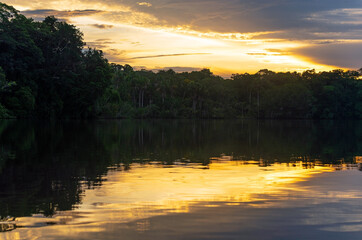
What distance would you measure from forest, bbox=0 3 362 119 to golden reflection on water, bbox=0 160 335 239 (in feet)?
142

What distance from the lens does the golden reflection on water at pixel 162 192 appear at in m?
8.06

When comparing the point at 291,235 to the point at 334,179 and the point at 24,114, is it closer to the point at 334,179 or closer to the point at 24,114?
the point at 334,179

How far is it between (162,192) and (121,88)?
116878 millimetres

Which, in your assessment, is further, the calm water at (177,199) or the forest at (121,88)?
the forest at (121,88)

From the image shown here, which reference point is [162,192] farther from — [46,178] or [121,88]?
[121,88]

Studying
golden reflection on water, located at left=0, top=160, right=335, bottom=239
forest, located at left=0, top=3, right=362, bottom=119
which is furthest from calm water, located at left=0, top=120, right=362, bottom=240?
forest, located at left=0, top=3, right=362, bottom=119

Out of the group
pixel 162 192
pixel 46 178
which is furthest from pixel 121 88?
pixel 162 192

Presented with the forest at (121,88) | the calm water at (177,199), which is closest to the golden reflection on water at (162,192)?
the calm water at (177,199)

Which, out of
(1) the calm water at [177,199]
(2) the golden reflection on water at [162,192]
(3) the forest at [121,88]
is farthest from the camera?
Result: (3) the forest at [121,88]

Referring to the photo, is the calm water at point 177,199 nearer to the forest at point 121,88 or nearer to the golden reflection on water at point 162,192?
the golden reflection on water at point 162,192

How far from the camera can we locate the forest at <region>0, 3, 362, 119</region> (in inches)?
3090

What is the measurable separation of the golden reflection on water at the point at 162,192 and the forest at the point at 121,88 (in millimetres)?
43359

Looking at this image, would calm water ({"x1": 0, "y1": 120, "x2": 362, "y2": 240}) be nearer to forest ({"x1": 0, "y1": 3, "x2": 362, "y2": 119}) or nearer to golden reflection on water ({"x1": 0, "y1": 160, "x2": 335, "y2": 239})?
golden reflection on water ({"x1": 0, "y1": 160, "x2": 335, "y2": 239})

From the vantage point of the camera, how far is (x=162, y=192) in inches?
441
